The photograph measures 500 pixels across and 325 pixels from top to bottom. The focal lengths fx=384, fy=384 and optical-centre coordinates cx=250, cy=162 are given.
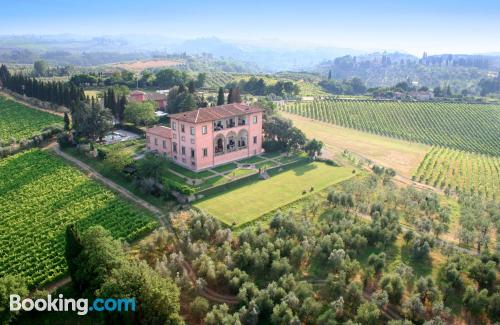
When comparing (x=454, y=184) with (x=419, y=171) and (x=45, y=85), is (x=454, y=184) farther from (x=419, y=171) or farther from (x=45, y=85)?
(x=45, y=85)

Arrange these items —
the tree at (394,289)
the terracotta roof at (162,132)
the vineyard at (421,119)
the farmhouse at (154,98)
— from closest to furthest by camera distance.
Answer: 1. the tree at (394,289)
2. the terracotta roof at (162,132)
3. the farmhouse at (154,98)
4. the vineyard at (421,119)

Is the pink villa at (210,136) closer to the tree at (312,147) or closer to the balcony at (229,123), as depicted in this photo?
the balcony at (229,123)

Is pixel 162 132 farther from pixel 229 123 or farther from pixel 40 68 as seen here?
pixel 40 68

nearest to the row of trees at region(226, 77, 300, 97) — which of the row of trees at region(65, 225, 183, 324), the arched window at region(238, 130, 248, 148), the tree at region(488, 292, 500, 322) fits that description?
the arched window at region(238, 130, 248, 148)

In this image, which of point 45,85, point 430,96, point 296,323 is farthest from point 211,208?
point 430,96

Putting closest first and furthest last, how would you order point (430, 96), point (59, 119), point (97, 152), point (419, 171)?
point (97, 152), point (419, 171), point (59, 119), point (430, 96)

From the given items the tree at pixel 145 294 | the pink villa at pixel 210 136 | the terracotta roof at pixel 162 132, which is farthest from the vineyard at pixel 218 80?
the tree at pixel 145 294

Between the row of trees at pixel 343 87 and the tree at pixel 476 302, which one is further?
the row of trees at pixel 343 87
